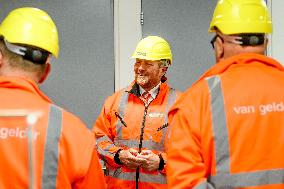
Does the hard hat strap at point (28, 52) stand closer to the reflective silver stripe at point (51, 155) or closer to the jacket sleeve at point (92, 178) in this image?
the reflective silver stripe at point (51, 155)

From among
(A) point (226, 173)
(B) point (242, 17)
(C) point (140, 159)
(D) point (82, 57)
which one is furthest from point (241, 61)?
(D) point (82, 57)

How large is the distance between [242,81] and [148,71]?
53.7 inches

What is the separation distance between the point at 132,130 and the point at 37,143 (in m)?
1.35

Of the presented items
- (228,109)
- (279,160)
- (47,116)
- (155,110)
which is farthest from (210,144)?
(155,110)

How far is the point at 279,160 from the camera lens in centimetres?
142

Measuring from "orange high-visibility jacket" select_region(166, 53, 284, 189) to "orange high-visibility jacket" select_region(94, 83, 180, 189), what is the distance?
3.62 feet

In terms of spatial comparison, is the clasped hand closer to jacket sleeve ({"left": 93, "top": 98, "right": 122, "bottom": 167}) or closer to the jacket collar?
jacket sleeve ({"left": 93, "top": 98, "right": 122, "bottom": 167})

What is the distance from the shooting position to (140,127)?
8.66 ft

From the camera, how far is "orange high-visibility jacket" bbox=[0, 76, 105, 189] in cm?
131

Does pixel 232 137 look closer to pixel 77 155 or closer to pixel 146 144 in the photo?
pixel 77 155

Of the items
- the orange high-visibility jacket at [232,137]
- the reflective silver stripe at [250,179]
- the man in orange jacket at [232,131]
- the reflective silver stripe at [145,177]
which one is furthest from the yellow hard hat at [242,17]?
the reflective silver stripe at [145,177]

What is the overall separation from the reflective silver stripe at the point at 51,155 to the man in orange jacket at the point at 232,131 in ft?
1.31

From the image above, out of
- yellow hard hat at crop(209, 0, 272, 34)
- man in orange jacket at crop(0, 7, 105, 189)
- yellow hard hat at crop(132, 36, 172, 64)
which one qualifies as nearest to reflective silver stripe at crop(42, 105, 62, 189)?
man in orange jacket at crop(0, 7, 105, 189)

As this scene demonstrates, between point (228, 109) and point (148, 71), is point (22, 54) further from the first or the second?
point (148, 71)
